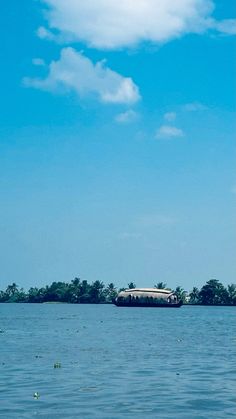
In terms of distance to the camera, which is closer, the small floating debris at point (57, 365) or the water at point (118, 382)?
the water at point (118, 382)

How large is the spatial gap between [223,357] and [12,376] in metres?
23.4

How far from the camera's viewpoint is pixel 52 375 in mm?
44844

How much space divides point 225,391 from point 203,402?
14.1 feet

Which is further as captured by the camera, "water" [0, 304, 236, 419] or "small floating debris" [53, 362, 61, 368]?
"small floating debris" [53, 362, 61, 368]

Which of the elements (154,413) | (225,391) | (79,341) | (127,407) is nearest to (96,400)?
(127,407)

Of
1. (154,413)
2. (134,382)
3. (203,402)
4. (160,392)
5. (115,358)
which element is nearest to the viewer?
(154,413)

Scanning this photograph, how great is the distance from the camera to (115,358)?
186 feet

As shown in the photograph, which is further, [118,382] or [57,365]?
[57,365]

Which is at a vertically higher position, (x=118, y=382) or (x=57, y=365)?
(x=57, y=365)

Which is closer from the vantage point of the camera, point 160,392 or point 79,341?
point 160,392

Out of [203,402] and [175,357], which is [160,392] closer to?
[203,402]

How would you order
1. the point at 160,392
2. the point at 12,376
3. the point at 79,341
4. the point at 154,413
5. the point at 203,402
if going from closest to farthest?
the point at 154,413, the point at 203,402, the point at 160,392, the point at 12,376, the point at 79,341

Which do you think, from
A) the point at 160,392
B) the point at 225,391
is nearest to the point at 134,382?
the point at 160,392

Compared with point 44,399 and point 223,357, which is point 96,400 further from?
point 223,357
